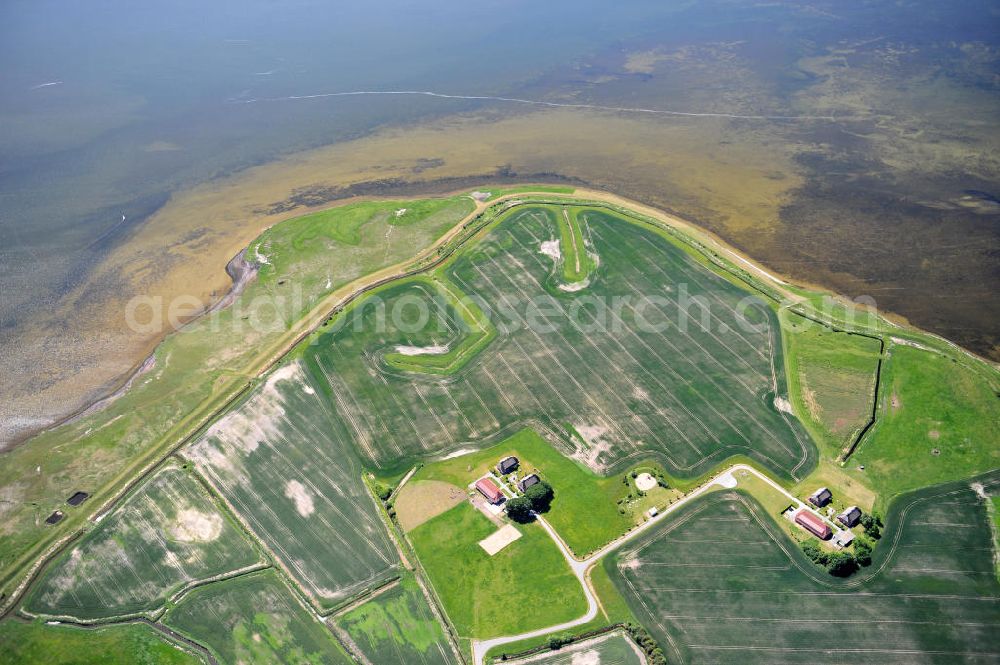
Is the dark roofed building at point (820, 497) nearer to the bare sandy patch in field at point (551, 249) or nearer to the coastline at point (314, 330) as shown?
the coastline at point (314, 330)

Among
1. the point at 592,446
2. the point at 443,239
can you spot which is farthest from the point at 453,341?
the point at 443,239

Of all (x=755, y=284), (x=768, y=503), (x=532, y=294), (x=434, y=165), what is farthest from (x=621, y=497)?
(x=434, y=165)

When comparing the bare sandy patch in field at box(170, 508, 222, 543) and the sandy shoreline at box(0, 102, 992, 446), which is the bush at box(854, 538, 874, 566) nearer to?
the sandy shoreline at box(0, 102, 992, 446)

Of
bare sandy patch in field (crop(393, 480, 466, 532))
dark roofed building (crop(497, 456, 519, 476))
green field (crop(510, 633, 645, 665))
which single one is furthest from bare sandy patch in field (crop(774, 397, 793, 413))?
bare sandy patch in field (crop(393, 480, 466, 532))

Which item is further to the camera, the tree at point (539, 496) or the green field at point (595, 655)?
the tree at point (539, 496)

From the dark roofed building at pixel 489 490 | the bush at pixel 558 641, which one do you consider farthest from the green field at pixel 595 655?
the dark roofed building at pixel 489 490

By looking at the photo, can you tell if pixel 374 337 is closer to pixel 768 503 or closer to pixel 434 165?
pixel 768 503
